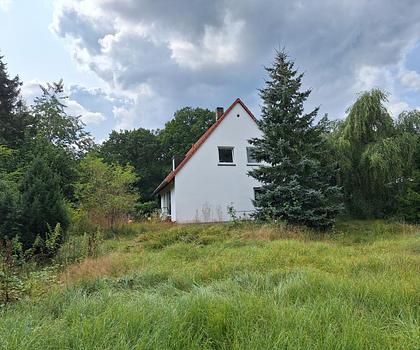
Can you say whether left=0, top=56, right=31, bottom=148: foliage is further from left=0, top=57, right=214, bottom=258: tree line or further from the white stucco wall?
the white stucco wall

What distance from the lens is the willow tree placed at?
49.9ft

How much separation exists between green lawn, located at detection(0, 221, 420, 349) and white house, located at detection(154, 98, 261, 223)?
12140 mm

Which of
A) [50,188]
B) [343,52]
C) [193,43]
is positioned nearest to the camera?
[50,188]

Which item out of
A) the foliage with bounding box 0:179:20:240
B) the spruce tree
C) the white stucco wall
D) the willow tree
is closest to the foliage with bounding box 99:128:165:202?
the white stucco wall

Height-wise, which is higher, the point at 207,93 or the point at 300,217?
the point at 207,93

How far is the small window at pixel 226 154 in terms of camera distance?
63.6ft

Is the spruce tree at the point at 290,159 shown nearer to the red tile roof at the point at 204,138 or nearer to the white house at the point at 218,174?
the white house at the point at 218,174

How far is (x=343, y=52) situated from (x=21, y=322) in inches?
458

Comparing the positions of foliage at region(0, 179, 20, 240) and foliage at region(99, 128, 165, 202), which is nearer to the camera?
foliage at region(0, 179, 20, 240)

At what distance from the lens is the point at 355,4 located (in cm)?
925

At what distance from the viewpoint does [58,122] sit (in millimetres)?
25906

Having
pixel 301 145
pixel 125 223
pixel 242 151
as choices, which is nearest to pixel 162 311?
pixel 301 145

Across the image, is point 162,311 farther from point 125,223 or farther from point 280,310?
point 125,223

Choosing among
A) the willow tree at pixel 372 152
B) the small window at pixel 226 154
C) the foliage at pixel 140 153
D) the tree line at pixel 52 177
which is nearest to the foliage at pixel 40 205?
the tree line at pixel 52 177
